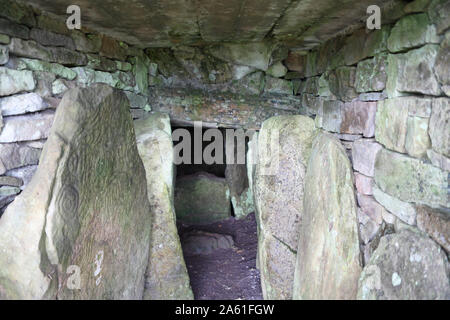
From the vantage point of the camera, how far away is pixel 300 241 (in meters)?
2.78

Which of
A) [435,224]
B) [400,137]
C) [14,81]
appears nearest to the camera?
[435,224]

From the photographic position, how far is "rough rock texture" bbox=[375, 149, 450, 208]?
164 centimetres

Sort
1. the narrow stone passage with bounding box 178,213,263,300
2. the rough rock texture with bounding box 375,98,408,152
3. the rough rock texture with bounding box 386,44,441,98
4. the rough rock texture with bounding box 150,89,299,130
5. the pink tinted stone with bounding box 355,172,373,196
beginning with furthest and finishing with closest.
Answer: the rough rock texture with bounding box 150,89,299,130 → the narrow stone passage with bounding box 178,213,263,300 → the pink tinted stone with bounding box 355,172,373,196 → the rough rock texture with bounding box 375,98,408,152 → the rough rock texture with bounding box 386,44,441,98

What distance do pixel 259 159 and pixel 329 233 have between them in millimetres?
951

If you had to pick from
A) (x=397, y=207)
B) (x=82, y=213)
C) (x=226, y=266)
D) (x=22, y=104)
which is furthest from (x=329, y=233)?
(x=22, y=104)

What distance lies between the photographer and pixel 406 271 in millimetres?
1745

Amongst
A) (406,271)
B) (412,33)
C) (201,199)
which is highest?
(412,33)

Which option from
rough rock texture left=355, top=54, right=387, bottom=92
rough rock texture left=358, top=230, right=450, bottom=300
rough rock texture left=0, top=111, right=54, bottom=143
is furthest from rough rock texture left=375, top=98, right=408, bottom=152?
rough rock texture left=0, top=111, right=54, bottom=143

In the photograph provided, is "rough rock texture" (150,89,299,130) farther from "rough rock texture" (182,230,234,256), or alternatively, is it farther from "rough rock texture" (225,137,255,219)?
"rough rock texture" (182,230,234,256)

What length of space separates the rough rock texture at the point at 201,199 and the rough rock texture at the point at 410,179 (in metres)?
2.76

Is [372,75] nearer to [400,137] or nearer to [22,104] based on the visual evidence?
[400,137]

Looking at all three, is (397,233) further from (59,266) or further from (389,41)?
(59,266)

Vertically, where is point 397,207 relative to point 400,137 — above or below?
below

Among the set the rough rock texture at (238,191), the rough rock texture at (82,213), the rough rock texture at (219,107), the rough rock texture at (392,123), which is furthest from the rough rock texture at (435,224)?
the rough rock texture at (238,191)
